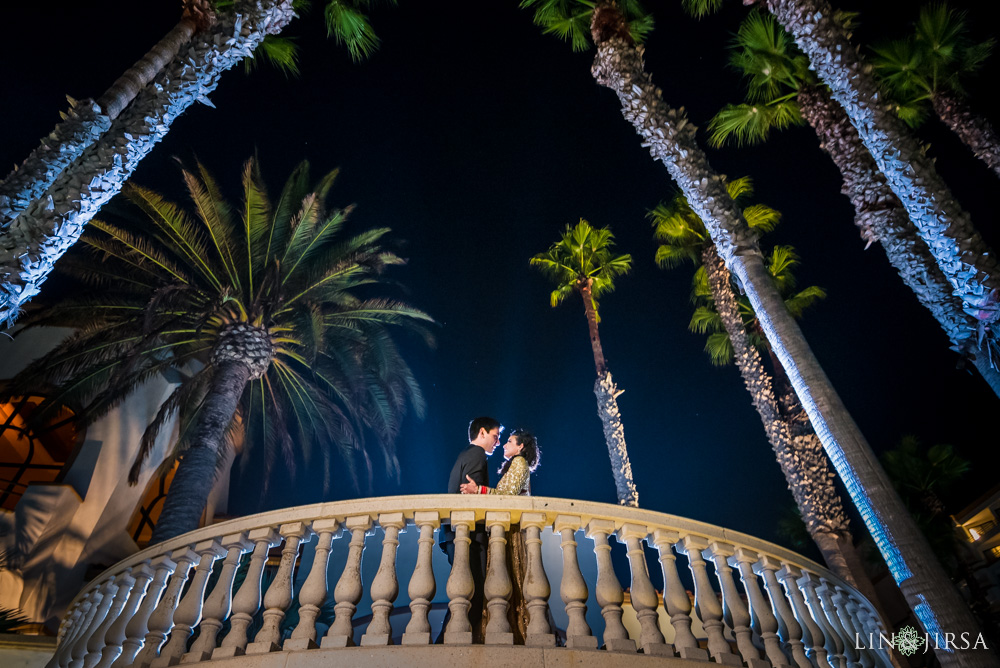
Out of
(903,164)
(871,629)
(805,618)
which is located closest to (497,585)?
(805,618)

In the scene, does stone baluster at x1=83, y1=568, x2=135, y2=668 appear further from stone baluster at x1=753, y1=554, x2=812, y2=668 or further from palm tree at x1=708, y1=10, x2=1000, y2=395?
palm tree at x1=708, y1=10, x2=1000, y2=395

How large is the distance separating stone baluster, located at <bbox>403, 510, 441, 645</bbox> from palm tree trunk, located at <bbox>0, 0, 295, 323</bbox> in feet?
17.7

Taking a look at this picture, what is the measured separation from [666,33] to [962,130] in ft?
54.7

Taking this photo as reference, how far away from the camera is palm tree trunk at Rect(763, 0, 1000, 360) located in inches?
299

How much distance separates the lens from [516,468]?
15.5ft

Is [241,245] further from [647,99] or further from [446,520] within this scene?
[446,520]

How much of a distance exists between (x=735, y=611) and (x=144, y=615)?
4196mm

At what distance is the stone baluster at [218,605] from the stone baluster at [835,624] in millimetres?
4495

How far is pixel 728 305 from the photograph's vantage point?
15570 millimetres

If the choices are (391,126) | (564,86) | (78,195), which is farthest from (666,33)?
(78,195)

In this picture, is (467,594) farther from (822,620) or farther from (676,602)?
(822,620)

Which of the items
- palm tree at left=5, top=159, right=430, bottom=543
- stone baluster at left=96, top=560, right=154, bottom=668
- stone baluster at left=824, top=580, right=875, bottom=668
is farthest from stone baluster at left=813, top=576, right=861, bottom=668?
palm tree at left=5, top=159, right=430, bottom=543

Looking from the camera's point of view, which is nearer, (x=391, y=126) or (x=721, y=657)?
(x=721, y=657)

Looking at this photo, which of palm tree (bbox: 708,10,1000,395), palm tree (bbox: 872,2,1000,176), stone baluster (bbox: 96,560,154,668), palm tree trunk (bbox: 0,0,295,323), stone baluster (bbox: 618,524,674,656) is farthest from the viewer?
palm tree (bbox: 872,2,1000,176)
